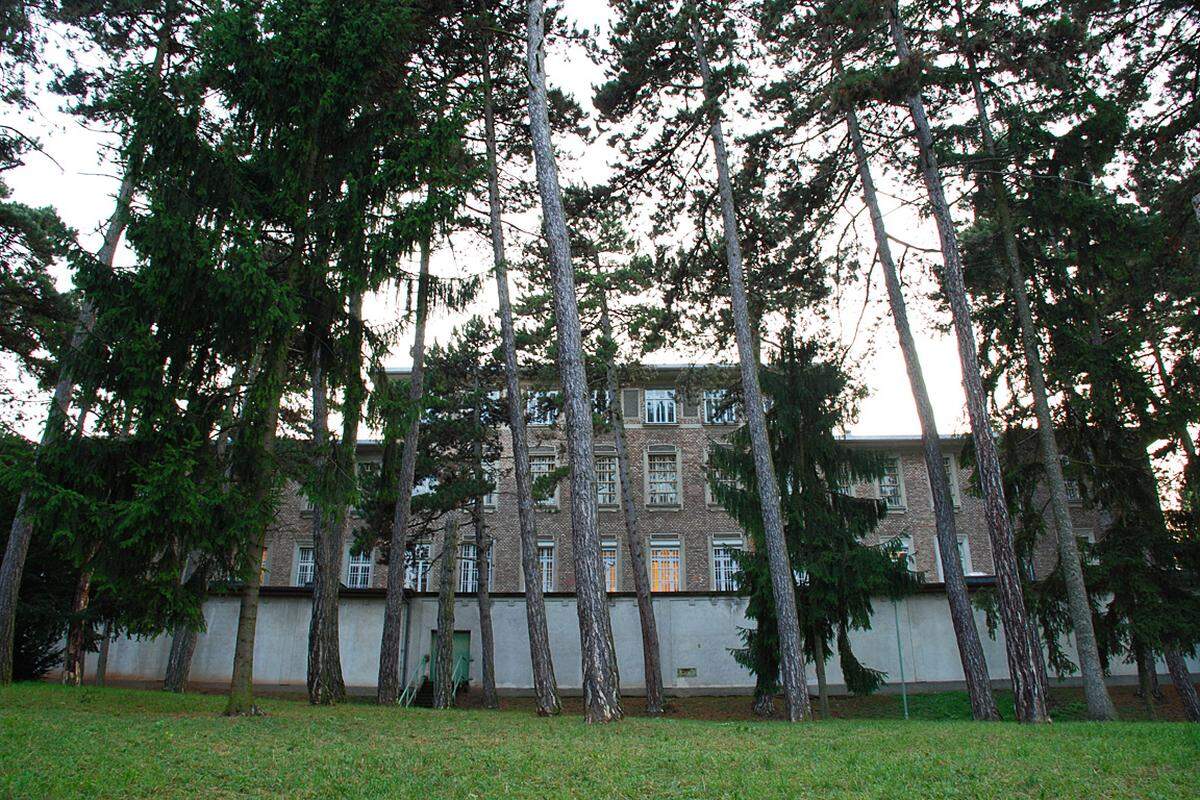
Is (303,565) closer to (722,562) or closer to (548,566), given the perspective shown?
(548,566)

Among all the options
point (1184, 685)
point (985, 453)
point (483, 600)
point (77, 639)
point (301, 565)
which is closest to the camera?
point (985, 453)

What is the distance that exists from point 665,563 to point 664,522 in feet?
5.33

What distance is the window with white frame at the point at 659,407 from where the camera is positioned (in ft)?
103

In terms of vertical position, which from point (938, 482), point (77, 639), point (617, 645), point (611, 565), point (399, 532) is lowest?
point (617, 645)

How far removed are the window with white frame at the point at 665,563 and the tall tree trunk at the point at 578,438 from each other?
17541mm

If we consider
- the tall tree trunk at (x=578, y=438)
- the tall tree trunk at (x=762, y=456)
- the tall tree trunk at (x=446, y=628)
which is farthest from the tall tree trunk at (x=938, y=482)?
the tall tree trunk at (x=446, y=628)

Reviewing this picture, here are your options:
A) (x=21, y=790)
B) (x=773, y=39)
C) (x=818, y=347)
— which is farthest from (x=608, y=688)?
(x=773, y=39)

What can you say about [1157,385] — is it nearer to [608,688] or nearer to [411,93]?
[608,688]

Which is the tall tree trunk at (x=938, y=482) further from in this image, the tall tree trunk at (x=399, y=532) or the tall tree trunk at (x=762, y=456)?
the tall tree trunk at (x=399, y=532)

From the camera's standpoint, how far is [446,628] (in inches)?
774

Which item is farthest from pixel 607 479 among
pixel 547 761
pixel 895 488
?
pixel 547 761

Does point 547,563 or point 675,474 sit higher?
point 675,474

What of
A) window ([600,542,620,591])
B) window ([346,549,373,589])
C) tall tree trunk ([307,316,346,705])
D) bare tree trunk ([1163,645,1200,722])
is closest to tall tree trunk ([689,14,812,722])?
tall tree trunk ([307,316,346,705])

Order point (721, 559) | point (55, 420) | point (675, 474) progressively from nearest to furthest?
1. point (55, 420)
2. point (721, 559)
3. point (675, 474)
